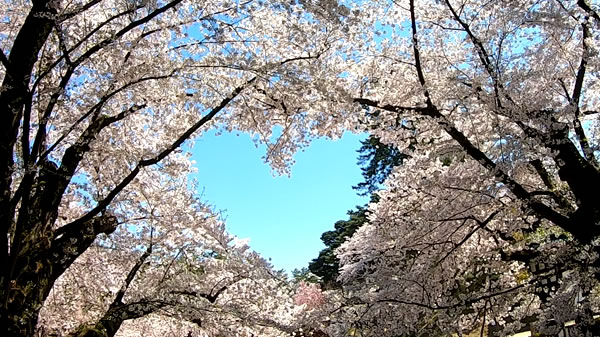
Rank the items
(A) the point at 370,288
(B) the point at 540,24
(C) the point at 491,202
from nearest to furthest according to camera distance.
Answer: (B) the point at 540,24 → (C) the point at 491,202 → (A) the point at 370,288

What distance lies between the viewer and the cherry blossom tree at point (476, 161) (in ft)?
16.6

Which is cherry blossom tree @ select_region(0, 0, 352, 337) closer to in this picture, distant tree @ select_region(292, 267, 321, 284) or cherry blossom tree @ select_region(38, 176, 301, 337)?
cherry blossom tree @ select_region(38, 176, 301, 337)

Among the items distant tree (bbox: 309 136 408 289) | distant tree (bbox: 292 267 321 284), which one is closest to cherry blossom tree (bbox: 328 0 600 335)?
distant tree (bbox: 292 267 321 284)

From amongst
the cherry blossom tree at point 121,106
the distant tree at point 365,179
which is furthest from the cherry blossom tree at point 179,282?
the distant tree at point 365,179

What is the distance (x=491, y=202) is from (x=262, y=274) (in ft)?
9.67

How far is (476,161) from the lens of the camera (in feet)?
18.7

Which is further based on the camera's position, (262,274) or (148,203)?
(148,203)

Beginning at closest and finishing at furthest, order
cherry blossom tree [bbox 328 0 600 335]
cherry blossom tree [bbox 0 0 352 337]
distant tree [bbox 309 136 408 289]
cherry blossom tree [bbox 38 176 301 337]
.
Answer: cherry blossom tree [bbox 0 0 352 337]
cherry blossom tree [bbox 328 0 600 335]
cherry blossom tree [bbox 38 176 301 337]
distant tree [bbox 309 136 408 289]

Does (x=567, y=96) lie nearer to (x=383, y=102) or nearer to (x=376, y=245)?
(x=383, y=102)

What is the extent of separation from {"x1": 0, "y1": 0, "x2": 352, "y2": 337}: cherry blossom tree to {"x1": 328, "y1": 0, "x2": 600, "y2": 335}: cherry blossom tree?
963 mm

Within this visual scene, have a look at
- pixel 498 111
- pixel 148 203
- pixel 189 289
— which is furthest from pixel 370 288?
pixel 148 203

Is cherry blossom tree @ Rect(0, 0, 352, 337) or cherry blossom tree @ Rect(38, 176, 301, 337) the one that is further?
cherry blossom tree @ Rect(38, 176, 301, 337)

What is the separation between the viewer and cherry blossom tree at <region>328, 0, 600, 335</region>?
16.6ft

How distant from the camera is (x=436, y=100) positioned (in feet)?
20.3
